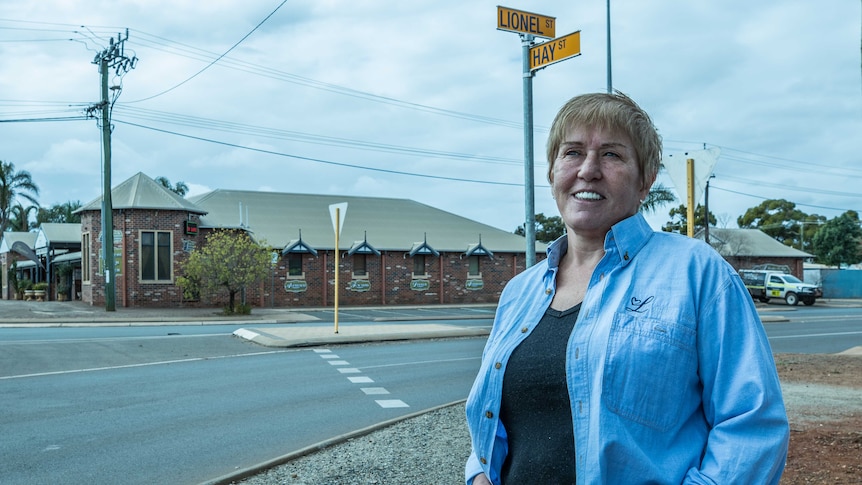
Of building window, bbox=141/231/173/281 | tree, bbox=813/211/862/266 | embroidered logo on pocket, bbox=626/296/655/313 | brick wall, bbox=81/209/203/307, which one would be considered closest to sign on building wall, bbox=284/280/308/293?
brick wall, bbox=81/209/203/307

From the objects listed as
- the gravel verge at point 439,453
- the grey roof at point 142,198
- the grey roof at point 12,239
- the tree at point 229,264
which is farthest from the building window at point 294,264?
the gravel verge at point 439,453

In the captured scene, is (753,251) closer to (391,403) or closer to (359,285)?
(359,285)

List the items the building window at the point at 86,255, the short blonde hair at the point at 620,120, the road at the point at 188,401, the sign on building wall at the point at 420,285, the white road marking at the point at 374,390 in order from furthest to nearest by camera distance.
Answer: the sign on building wall at the point at 420,285 < the building window at the point at 86,255 < the white road marking at the point at 374,390 < the road at the point at 188,401 < the short blonde hair at the point at 620,120

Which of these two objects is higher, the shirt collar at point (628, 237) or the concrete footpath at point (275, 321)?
the shirt collar at point (628, 237)

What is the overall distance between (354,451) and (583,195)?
5.17 m

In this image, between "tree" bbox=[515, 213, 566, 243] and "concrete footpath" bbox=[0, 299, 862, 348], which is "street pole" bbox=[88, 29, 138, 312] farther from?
"tree" bbox=[515, 213, 566, 243]

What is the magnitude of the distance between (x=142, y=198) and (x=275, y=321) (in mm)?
10969

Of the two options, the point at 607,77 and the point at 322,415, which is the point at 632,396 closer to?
the point at 322,415

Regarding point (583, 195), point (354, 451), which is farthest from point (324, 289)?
point (583, 195)

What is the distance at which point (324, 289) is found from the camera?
3753 cm

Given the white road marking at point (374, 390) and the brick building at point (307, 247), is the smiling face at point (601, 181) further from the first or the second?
the brick building at point (307, 247)

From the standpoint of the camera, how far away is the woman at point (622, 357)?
197 centimetres

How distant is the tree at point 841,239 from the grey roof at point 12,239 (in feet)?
210

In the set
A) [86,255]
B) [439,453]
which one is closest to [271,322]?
[86,255]
